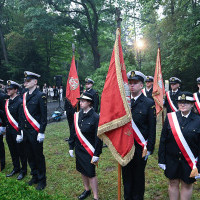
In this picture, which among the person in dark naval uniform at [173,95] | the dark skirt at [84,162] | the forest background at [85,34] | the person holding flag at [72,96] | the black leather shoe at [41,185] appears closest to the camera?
the dark skirt at [84,162]

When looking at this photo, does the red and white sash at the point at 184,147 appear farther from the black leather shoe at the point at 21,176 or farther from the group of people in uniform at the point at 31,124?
the black leather shoe at the point at 21,176

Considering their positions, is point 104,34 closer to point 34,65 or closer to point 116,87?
point 34,65

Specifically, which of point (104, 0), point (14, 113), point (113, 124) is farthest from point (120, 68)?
point (104, 0)

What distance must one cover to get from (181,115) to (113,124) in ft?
3.70

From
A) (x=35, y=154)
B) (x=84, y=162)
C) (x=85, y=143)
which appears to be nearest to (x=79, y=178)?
(x=35, y=154)

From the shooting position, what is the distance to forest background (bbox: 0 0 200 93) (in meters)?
16.2

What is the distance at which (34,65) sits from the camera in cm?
2548

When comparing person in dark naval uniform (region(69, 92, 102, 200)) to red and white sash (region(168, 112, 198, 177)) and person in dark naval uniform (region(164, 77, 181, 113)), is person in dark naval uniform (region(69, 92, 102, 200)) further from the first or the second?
person in dark naval uniform (region(164, 77, 181, 113))

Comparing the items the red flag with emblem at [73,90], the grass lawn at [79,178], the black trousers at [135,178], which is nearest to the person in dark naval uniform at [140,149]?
the black trousers at [135,178]

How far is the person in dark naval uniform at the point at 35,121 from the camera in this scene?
14.8 feet

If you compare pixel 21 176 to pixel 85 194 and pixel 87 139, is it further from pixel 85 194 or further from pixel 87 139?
pixel 87 139

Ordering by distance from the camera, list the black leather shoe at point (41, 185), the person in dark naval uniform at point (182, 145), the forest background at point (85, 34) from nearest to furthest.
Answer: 1. the person in dark naval uniform at point (182, 145)
2. the black leather shoe at point (41, 185)
3. the forest background at point (85, 34)

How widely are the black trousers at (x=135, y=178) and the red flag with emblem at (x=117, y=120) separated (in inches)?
14.0

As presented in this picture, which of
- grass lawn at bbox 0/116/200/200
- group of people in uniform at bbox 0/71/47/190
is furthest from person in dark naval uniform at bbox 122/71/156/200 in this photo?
group of people in uniform at bbox 0/71/47/190
